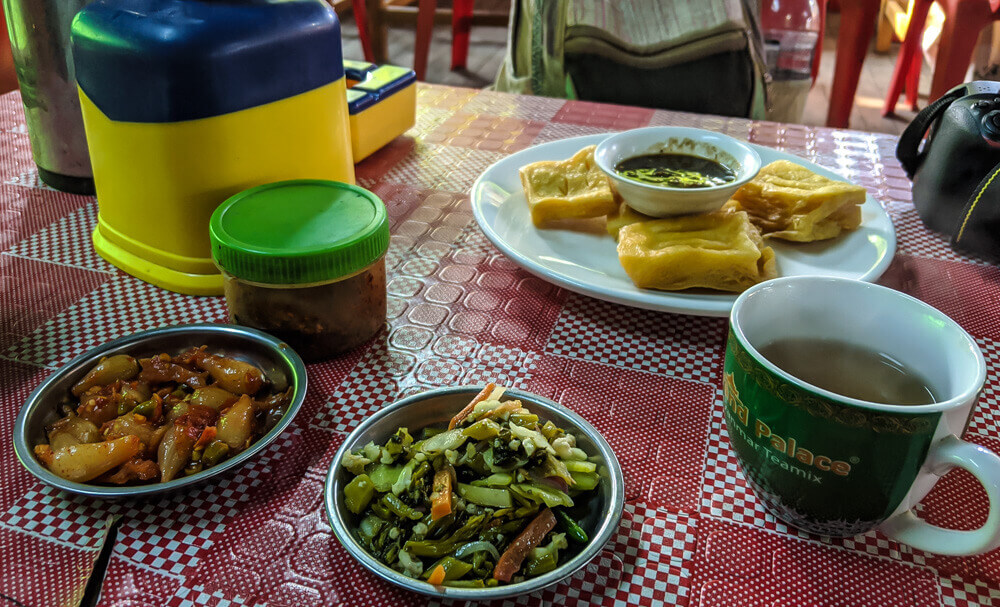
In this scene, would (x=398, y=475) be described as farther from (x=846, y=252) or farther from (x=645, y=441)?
(x=846, y=252)

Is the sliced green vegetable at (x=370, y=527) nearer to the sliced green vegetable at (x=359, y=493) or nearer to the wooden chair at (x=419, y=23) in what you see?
the sliced green vegetable at (x=359, y=493)

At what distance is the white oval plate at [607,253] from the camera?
2.66 ft

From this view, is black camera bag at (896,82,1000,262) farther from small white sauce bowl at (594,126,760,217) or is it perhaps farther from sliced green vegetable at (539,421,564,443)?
sliced green vegetable at (539,421,564,443)

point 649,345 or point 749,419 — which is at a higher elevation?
point 749,419

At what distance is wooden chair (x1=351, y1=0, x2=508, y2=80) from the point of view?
3467mm

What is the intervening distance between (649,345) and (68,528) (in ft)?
1.79

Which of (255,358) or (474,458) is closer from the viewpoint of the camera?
(474,458)

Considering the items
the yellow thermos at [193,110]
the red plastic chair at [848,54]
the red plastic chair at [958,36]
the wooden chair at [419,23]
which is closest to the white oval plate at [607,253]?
the yellow thermos at [193,110]

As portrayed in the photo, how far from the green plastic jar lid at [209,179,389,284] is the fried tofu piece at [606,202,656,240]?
1.01ft

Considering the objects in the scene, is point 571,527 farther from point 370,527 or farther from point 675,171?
point 675,171

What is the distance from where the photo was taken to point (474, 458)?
56cm

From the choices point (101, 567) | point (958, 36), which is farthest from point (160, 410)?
point (958, 36)

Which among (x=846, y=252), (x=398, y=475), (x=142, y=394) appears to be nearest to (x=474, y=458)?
(x=398, y=475)

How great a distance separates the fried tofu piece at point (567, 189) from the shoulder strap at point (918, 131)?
17.8 inches
